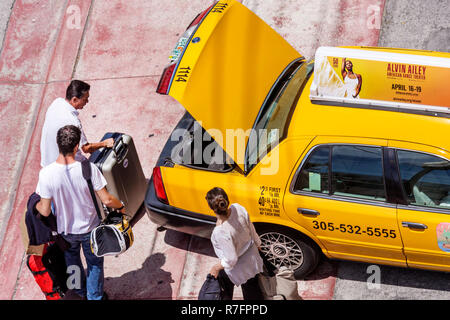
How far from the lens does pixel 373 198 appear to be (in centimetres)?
554

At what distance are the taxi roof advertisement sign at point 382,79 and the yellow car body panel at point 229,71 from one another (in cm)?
64

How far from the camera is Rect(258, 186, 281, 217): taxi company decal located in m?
5.75

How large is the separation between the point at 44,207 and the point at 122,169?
1489 millimetres

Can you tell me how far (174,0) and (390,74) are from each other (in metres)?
5.35

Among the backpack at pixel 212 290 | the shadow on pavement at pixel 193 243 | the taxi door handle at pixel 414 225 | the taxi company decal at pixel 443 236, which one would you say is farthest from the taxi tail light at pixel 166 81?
the taxi company decal at pixel 443 236

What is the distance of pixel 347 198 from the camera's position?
558 centimetres

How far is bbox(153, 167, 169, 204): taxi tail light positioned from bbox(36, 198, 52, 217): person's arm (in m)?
1.24

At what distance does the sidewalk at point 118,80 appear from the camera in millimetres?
6816

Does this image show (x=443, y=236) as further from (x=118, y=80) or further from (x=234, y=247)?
(x=118, y=80)

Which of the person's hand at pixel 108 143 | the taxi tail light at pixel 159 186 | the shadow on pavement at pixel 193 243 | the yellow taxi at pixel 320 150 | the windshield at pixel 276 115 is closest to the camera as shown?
the yellow taxi at pixel 320 150

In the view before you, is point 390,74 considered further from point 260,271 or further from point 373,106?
point 260,271

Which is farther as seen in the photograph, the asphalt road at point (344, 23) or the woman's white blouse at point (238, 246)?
the asphalt road at point (344, 23)

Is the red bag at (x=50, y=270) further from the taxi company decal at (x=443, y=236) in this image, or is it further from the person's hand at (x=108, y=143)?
the taxi company decal at (x=443, y=236)
